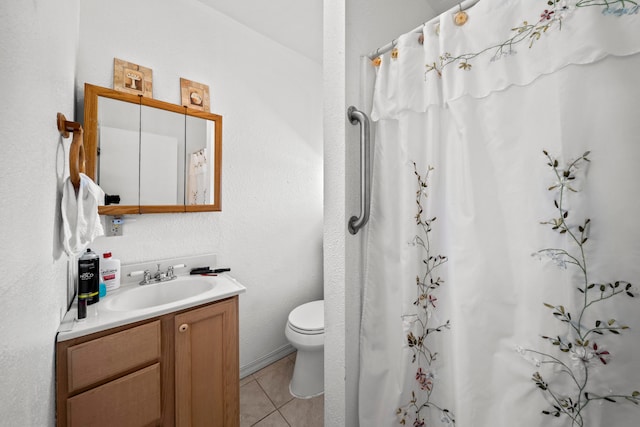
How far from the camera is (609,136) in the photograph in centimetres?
47

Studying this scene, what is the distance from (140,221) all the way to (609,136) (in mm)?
1883

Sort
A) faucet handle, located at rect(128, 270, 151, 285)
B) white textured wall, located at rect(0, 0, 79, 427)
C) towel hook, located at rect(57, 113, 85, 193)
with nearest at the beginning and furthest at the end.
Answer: white textured wall, located at rect(0, 0, 79, 427) → towel hook, located at rect(57, 113, 85, 193) → faucet handle, located at rect(128, 270, 151, 285)

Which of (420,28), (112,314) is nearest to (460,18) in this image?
(420,28)

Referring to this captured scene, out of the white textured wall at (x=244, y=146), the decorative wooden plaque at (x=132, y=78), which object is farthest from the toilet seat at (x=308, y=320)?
the decorative wooden plaque at (x=132, y=78)

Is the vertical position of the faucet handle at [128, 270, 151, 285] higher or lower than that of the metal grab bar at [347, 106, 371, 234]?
lower

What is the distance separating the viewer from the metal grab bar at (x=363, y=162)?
31.9 inches

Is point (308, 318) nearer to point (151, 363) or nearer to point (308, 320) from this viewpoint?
point (308, 320)

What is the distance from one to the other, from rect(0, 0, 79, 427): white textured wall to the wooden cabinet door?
402 mm

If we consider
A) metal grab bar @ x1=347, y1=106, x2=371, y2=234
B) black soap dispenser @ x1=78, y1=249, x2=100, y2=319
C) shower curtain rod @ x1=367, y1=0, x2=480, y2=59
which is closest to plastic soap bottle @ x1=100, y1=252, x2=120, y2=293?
black soap dispenser @ x1=78, y1=249, x2=100, y2=319

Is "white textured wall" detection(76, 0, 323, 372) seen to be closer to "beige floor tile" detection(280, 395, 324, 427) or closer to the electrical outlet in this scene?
the electrical outlet

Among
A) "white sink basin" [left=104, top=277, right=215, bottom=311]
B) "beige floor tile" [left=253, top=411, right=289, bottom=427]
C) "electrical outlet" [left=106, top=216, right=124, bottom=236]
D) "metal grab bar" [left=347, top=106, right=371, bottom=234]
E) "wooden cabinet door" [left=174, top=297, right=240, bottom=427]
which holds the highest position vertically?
"metal grab bar" [left=347, top=106, right=371, bottom=234]

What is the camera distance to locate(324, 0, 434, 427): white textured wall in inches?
33.0

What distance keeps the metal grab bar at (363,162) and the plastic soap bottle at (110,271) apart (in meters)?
1.27

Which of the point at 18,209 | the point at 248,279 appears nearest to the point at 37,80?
the point at 18,209
